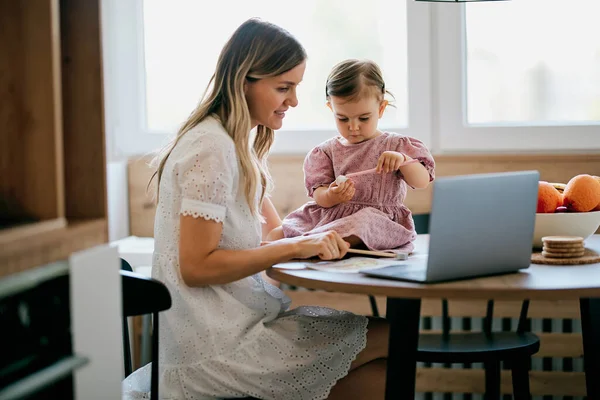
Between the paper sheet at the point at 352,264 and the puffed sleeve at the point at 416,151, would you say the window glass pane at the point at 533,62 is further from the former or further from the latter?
the paper sheet at the point at 352,264

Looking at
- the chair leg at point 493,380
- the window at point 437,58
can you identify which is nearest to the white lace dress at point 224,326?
the chair leg at point 493,380

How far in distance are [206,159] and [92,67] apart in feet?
1.19

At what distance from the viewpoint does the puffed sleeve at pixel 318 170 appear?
1.95m

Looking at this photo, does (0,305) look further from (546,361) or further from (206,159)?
(546,361)

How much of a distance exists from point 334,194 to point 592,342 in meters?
0.65

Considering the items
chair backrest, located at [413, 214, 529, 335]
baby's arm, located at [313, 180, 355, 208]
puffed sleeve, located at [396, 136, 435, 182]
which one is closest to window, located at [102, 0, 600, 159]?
chair backrest, located at [413, 214, 529, 335]

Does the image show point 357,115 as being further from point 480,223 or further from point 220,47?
point 220,47

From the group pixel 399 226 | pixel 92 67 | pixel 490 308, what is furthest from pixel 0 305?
pixel 490 308

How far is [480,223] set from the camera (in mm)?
1413

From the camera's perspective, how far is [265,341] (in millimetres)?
1633

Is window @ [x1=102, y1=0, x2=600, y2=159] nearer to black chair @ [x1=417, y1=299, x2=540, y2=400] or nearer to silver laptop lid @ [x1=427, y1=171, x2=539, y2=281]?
black chair @ [x1=417, y1=299, x2=540, y2=400]

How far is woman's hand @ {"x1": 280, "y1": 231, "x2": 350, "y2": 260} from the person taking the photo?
1.60m

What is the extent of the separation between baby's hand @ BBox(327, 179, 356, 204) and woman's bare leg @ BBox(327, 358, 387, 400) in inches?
15.3

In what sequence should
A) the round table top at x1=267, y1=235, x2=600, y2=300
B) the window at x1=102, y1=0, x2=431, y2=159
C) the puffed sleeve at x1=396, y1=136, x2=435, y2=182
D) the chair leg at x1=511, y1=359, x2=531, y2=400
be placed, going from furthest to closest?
1. the window at x1=102, y1=0, x2=431, y2=159
2. the chair leg at x1=511, y1=359, x2=531, y2=400
3. the puffed sleeve at x1=396, y1=136, x2=435, y2=182
4. the round table top at x1=267, y1=235, x2=600, y2=300
